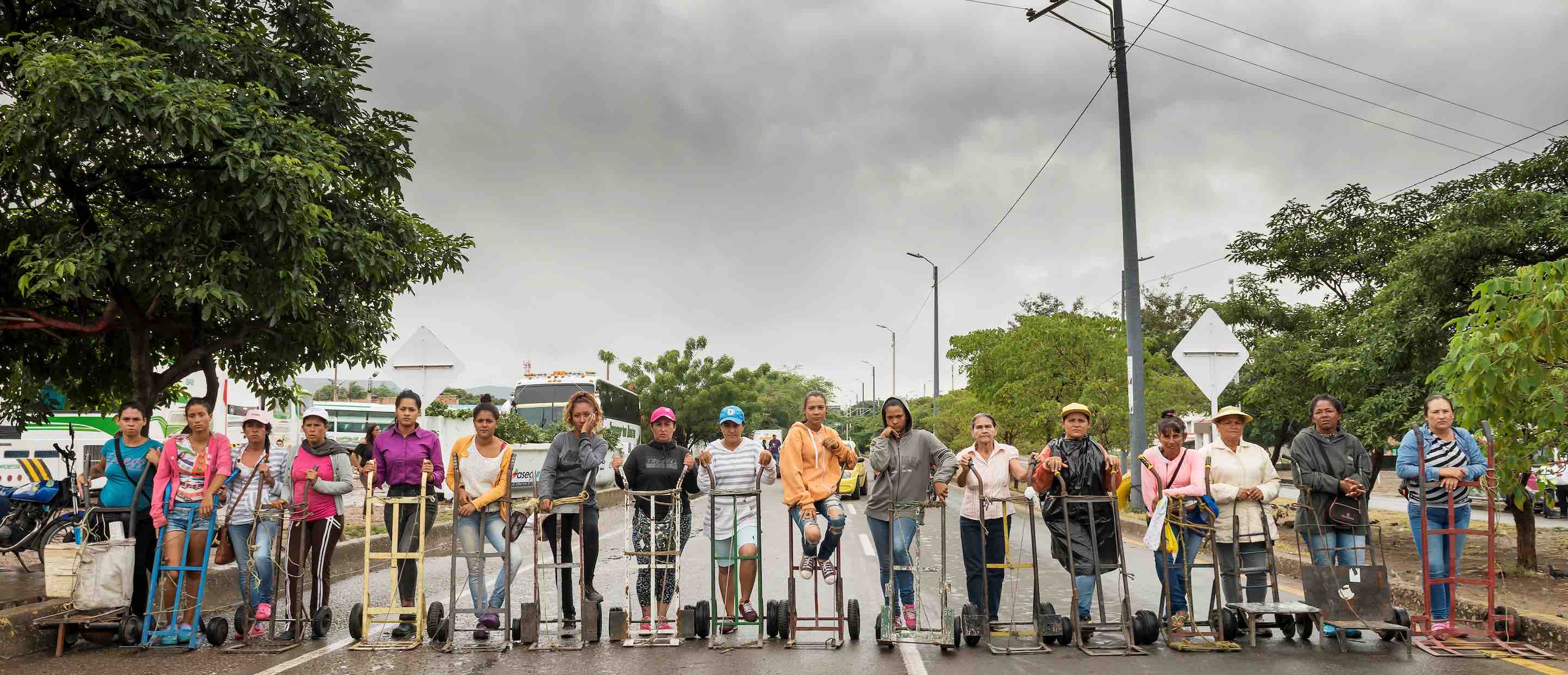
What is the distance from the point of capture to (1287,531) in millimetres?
17750

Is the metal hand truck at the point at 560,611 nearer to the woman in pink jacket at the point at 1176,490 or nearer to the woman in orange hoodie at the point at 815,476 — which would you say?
the woman in orange hoodie at the point at 815,476

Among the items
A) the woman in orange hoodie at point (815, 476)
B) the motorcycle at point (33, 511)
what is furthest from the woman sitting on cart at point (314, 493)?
the motorcycle at point (33, 511)

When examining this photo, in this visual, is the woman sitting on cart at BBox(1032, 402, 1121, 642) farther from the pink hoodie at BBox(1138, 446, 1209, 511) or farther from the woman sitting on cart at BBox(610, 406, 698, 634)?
the woman sitting on cart at BBox(610, 406, 698, 634)

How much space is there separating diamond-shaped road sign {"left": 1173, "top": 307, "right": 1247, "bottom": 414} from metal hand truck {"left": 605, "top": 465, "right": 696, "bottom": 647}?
6.11m

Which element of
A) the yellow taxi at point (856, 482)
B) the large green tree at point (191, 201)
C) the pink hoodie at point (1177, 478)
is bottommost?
the yellow taxi at point (856, 482)

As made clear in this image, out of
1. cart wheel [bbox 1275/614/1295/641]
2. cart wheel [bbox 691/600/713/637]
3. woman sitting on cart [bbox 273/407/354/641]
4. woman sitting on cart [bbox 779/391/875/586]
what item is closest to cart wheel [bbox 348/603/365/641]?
woman sitting on cart [bbox 273/407/354/641]

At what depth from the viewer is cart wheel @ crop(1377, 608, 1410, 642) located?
7441 mm

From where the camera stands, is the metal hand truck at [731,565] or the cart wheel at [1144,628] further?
the metal hand truck at [731,565]

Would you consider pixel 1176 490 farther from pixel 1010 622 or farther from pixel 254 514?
pixel 254 514

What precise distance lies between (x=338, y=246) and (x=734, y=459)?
492cm

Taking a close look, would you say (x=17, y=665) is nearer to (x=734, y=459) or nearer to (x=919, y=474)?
(x=734, y=459)

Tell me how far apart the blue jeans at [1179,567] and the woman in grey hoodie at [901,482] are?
1.81 metres

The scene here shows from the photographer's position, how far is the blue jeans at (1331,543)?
312 inches

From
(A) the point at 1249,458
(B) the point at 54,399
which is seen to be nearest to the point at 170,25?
(B) the point at 54,399
